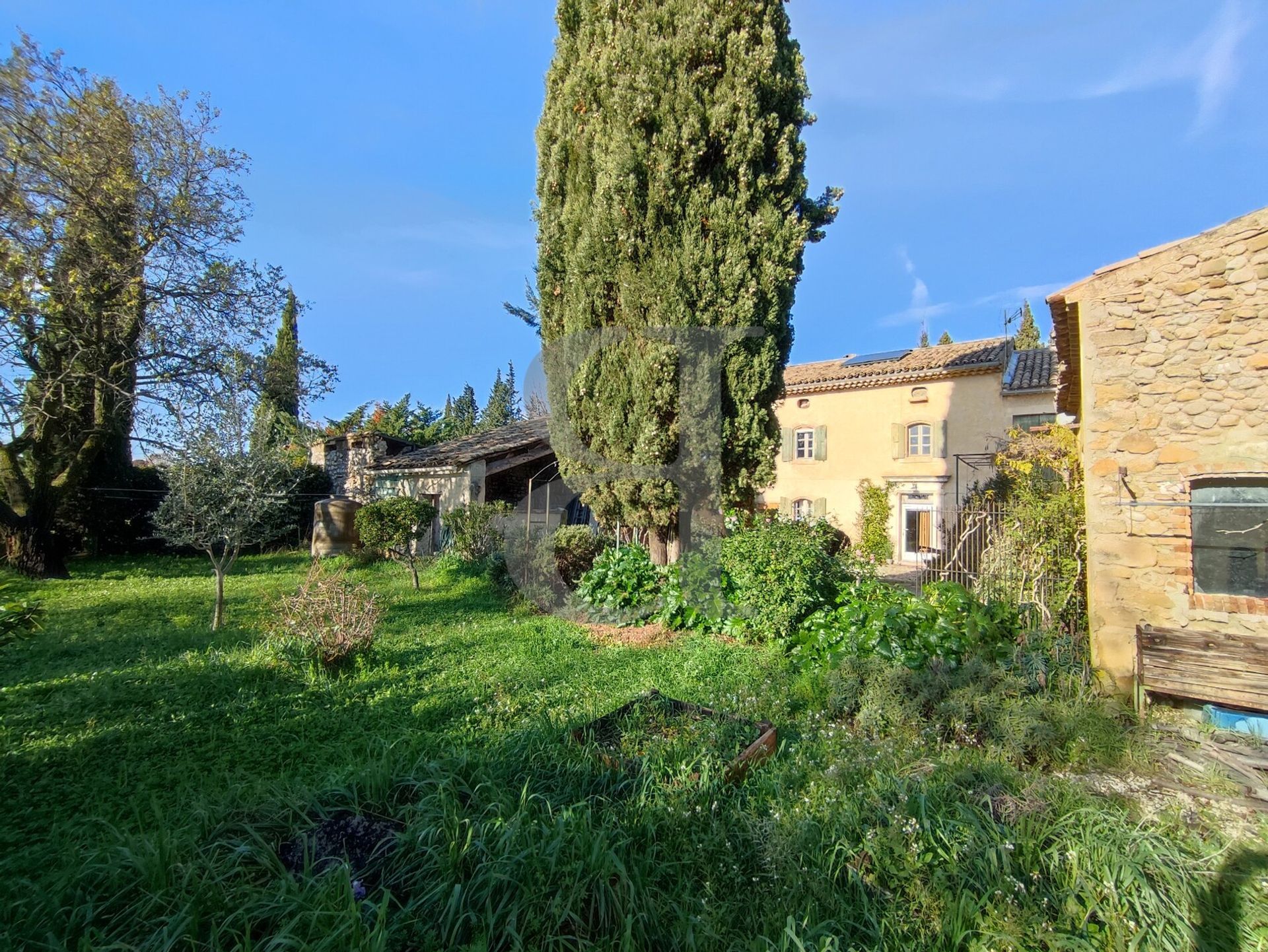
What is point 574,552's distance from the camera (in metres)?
9.98

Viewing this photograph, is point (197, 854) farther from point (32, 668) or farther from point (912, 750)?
point (32, 668)

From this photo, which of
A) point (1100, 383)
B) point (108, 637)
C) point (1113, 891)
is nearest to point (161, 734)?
point (108, 637)

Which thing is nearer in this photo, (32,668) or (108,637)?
(32,668)

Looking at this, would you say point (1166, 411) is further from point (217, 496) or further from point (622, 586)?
point (217, 496)

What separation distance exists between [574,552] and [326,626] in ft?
15.1

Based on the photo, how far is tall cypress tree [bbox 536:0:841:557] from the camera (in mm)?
7695

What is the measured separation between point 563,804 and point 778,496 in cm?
1875

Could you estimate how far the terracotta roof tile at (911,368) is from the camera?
17219mm

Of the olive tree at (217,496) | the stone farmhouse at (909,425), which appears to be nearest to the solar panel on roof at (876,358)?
the stone farmhouse at (909,425)

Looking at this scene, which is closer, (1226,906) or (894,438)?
(1226,906)

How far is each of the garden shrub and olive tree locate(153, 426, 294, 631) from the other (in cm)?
240

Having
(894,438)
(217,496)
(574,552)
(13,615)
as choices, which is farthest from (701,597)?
(894,438)

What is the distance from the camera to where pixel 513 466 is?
15742mm

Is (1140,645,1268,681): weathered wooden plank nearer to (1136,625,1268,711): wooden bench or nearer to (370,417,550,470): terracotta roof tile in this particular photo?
(1136,625,1268,711): wooden bench
